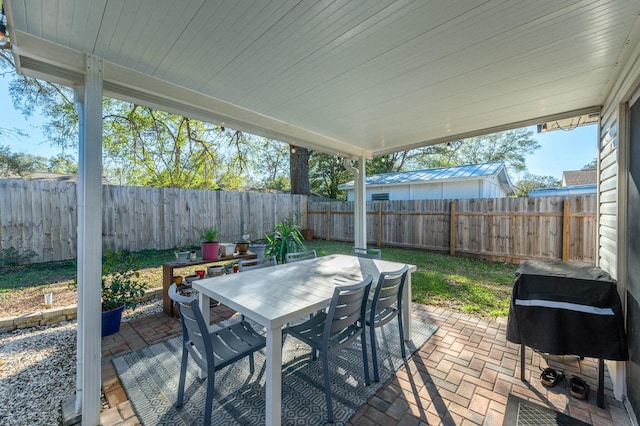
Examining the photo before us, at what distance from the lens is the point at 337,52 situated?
1.94 metres

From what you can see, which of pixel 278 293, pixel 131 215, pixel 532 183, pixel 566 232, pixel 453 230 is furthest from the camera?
pixel 532 183

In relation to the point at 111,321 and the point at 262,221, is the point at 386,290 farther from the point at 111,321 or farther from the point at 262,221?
the point at 262,221

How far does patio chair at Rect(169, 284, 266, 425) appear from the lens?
1.62 m

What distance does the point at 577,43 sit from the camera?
5.93ft

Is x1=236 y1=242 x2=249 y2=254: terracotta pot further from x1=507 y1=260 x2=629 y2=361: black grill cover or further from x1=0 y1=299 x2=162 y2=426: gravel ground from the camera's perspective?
x1=507 y1=260 x2=629 y2=361: black grill cover

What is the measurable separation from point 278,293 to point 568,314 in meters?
2.13

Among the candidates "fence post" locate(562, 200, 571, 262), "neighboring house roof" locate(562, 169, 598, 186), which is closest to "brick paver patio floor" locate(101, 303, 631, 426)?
"fence post" locate(562, 200, 571, 262)

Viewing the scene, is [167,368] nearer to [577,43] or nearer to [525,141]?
[577,43]

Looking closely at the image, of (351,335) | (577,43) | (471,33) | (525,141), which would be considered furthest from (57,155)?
(525,141)

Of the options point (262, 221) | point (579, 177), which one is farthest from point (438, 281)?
point (579, 177)

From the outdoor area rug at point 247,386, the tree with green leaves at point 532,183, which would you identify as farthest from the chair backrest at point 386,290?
the tree with green leaves at point 532,183

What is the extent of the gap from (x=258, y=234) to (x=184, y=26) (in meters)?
7.57

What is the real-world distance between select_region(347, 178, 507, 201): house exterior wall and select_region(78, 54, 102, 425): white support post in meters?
10.5

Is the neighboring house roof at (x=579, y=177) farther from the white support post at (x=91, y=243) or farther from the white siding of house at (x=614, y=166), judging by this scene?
the white support post at (x=91, y=243)
